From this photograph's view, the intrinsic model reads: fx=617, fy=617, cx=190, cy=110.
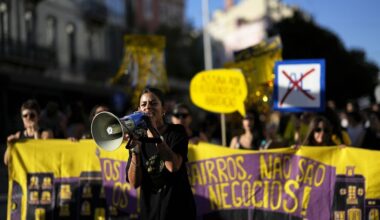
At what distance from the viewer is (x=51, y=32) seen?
2717cm

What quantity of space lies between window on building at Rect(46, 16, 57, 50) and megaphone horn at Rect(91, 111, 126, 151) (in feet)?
76.8

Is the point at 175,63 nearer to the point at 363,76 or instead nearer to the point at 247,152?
the point at 363,76

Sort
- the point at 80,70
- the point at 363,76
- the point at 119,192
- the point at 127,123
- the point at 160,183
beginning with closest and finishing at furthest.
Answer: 1. the point at 127,123
2. the point at 160,183
3. the point at 119,192
4. the point at 80,70
5. the point at 363,76

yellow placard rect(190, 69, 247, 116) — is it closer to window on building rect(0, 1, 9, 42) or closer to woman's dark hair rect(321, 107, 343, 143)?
woman's dark hair rect(321, 107, 343, 143)

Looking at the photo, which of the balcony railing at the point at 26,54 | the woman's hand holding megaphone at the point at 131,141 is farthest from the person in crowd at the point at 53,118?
the balcony railing at the point at 26,54

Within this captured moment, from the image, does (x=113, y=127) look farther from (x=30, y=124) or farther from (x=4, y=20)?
(x=4, y=20)

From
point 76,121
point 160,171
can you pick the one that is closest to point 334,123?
point 76,121

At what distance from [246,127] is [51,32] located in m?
21.4

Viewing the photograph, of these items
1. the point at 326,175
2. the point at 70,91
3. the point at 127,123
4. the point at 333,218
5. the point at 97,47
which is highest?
the point at 97,47

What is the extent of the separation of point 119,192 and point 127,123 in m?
3.20

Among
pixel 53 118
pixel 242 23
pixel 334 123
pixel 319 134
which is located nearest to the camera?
pixel 319 134

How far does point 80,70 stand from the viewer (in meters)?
28.4

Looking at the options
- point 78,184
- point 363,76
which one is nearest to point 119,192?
point 78,184

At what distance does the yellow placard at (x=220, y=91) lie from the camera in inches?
306
